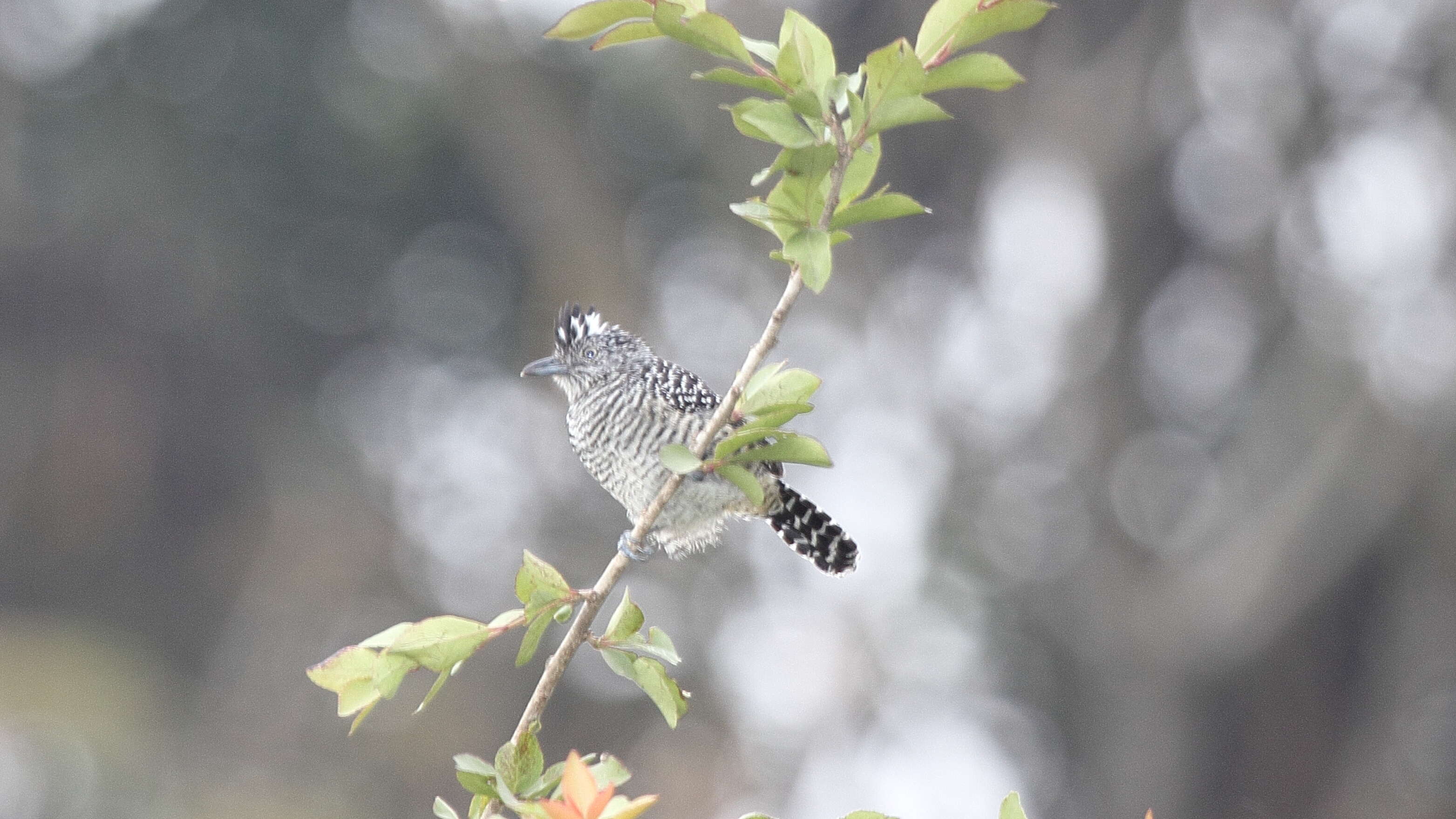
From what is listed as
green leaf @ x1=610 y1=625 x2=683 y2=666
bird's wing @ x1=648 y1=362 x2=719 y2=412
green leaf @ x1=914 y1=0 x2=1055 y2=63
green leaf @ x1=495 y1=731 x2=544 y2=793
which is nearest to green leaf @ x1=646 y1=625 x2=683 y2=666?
green leaf @ x1=610 y1=625 x2=683 y2=666

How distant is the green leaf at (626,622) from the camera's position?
2.07 metres

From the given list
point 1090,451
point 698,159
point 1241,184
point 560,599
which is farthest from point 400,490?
point 560,599

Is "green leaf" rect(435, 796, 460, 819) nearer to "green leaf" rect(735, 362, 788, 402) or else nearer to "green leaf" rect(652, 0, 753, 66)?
"green leaf" rect(735, 362, 788, 402)

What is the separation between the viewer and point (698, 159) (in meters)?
12.9

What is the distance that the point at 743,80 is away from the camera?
175cm

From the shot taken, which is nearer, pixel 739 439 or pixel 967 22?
pixel 967 22

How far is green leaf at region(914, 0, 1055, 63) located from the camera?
169 centimetres

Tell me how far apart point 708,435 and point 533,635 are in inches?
14.8

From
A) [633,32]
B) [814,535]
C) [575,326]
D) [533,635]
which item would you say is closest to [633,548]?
[533,635]

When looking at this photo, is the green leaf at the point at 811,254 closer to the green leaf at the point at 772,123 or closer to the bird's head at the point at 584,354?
the green leaf at the point at 772,123

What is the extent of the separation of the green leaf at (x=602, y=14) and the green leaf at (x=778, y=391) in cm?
50

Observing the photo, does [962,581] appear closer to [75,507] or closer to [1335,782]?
[1335,782]

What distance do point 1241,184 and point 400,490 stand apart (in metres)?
7.94

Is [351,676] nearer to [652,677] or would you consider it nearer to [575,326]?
[652,677]
